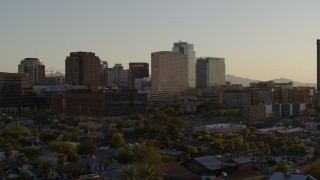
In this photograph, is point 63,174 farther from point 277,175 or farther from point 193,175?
point 277,175

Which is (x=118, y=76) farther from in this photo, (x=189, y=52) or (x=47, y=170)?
(x=47, y=170)

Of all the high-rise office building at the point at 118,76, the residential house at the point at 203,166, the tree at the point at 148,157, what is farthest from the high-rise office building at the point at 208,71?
the tree at the point at 148,157

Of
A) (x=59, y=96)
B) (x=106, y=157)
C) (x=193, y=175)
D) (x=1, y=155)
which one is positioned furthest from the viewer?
(x=59, y=96)

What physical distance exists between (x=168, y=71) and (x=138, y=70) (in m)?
15.8

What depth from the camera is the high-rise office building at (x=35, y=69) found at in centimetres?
12347

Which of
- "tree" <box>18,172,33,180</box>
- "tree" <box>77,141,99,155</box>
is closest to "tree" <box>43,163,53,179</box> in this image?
"tree" <box>18,172,33,180</box>

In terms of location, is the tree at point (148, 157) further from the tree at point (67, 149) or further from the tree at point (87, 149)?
the tree at point (87, 149)

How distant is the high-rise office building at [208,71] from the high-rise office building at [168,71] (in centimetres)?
3101

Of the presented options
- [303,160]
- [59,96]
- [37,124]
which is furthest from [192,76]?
[303,160]

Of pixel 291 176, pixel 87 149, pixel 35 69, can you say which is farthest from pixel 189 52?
pixel 291 176

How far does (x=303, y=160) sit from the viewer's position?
2817cm

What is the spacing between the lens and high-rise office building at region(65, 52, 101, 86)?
9325cm

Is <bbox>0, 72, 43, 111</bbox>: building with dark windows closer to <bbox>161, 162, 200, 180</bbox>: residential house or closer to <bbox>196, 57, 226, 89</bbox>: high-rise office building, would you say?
<bbox>161, 162, 200, 180</bbox>: residential house

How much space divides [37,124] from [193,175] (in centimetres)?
2913
